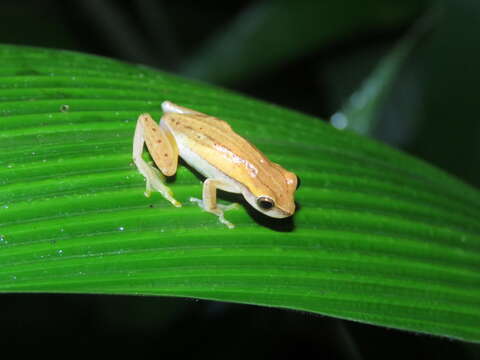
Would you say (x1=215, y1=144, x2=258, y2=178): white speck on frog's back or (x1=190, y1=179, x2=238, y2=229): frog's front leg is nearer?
(x1=190, y1=179, x2=238, y2=229): frog's front leg

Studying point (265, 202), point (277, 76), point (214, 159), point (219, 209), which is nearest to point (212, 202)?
point (219, 209)

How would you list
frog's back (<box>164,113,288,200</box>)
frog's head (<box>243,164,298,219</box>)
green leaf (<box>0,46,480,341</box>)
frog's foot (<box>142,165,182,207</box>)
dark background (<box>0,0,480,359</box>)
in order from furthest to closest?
dark background (<box>0,0,480,359</box>) < frog's back (<box>164,113,288,200</box>) < frog's head (<box>243,164,298,219</box>) < frog's foot (<box>142,165,182,207</box>) < green leaf (<box>0,46,480,341</box>)

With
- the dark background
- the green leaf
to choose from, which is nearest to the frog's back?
the green leaf

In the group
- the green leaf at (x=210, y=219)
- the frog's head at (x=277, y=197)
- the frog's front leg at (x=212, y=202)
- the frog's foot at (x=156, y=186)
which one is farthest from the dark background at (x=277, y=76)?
the frog's foot at (x=156, y=186)

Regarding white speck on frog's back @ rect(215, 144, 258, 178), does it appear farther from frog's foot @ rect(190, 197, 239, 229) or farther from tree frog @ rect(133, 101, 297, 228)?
frog's foot @ rect(190, 197, 239, 229)

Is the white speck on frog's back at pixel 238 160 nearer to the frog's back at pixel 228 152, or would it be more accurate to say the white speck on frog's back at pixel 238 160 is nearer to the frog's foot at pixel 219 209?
the frog's back at pixel 228 152

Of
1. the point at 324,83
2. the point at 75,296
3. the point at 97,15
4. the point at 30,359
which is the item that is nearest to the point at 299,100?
the point at 324,83

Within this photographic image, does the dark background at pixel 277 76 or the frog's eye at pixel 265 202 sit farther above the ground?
the dark background at pixel 277 76

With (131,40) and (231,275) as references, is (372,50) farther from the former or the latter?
(231,275)

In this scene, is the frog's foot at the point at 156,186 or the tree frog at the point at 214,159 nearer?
the frog's foot at the point at 156,186
